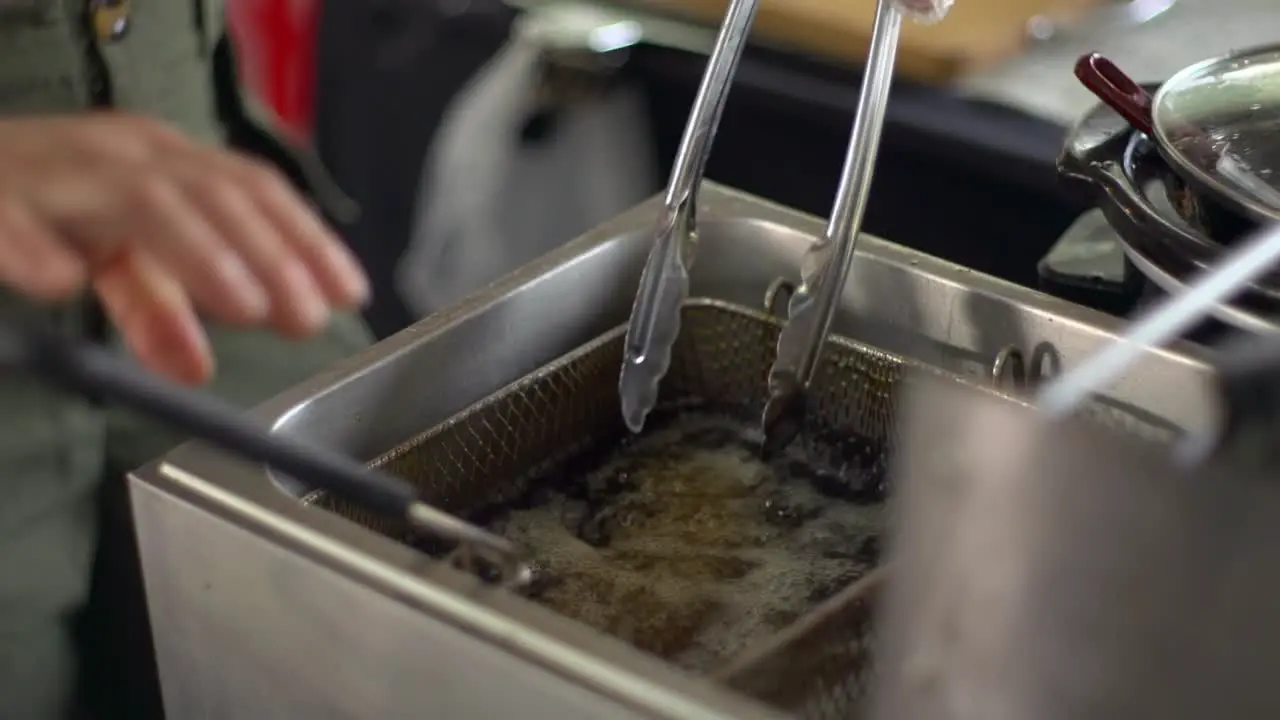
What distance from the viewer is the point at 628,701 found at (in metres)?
0.42

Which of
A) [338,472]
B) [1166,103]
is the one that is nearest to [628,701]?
[338,472]

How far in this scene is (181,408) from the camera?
417 mm

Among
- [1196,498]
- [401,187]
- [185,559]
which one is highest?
[1196,498]

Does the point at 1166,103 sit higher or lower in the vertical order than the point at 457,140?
higher

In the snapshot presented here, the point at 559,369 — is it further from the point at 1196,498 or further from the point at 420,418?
the point at 1196,498

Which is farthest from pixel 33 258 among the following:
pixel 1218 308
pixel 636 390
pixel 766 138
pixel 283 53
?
pixel 283 53

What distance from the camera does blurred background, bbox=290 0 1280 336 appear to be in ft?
3.21

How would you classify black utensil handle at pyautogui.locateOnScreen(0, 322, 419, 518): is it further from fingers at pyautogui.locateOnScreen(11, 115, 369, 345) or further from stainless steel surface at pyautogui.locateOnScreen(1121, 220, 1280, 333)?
stainless steel surface at pyautogui.locateOnScreen(1121, 220, 1280, 333)

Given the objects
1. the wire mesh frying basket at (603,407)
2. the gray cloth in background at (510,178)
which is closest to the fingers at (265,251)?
the wire mesh frying basket at (603,407)

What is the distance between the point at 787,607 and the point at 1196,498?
30cm

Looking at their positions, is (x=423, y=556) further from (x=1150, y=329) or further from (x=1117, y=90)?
(x=1117, y=90)

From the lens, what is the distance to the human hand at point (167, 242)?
464 mm

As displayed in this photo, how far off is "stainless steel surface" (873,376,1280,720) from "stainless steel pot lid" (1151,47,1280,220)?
288 millimetres

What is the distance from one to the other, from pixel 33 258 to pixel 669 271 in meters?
0.29
